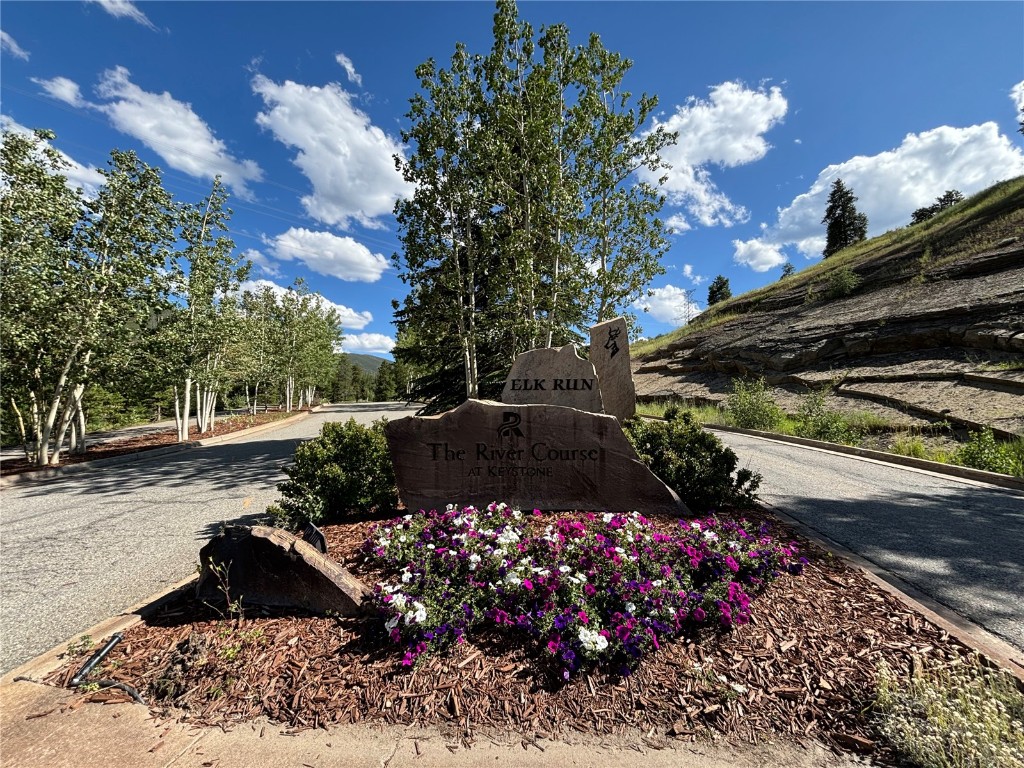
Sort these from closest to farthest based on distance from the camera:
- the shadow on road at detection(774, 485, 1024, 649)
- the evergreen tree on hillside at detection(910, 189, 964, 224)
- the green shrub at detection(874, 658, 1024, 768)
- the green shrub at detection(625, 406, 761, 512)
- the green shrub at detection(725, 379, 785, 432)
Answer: the green shrub at detection(874, 658, 1024, 768) → the shadow on road at detection(774, 485, 1024, 649) → the green shrub at detection(625, 406, 761, 512) → the green shrub at detection(725, 379, 785, 432) → the evergreen tree on hillside at detection(910, 189, 964, 224)

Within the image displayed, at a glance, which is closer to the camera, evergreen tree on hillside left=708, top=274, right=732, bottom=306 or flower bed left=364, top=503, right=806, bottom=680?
flower bed left=364, top=503, right=806, bottom=680

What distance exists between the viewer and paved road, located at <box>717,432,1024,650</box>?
3170mm

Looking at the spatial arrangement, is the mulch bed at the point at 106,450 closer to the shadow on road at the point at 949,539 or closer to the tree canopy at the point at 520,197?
the tree canopy at the point at 520,197

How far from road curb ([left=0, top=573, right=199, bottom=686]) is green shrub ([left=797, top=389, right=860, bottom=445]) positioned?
13.5 m

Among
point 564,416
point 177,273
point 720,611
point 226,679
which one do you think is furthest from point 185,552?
point 177,273

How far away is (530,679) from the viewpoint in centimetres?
231

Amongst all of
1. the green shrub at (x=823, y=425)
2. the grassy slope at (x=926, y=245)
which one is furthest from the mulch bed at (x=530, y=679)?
the grassy slope at (x=926, y=245)

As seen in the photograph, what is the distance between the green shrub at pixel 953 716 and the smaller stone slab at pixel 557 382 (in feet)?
16.1

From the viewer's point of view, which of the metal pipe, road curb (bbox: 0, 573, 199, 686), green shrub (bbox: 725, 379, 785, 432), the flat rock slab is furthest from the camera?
green shrub (bbox: 725, 379, 785, 432)

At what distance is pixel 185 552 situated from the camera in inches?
172

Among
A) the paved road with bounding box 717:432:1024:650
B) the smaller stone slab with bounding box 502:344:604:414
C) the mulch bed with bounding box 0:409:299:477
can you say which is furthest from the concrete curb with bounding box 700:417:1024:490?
the mulch bed with bounding box 0:409:299:477

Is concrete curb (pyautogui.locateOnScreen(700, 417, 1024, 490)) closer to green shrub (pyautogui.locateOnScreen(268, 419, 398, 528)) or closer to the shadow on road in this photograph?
the shadow on road

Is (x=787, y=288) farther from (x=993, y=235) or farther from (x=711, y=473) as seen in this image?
(x=711, y=473)

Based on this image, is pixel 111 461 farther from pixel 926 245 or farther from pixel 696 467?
pixel 926 245
